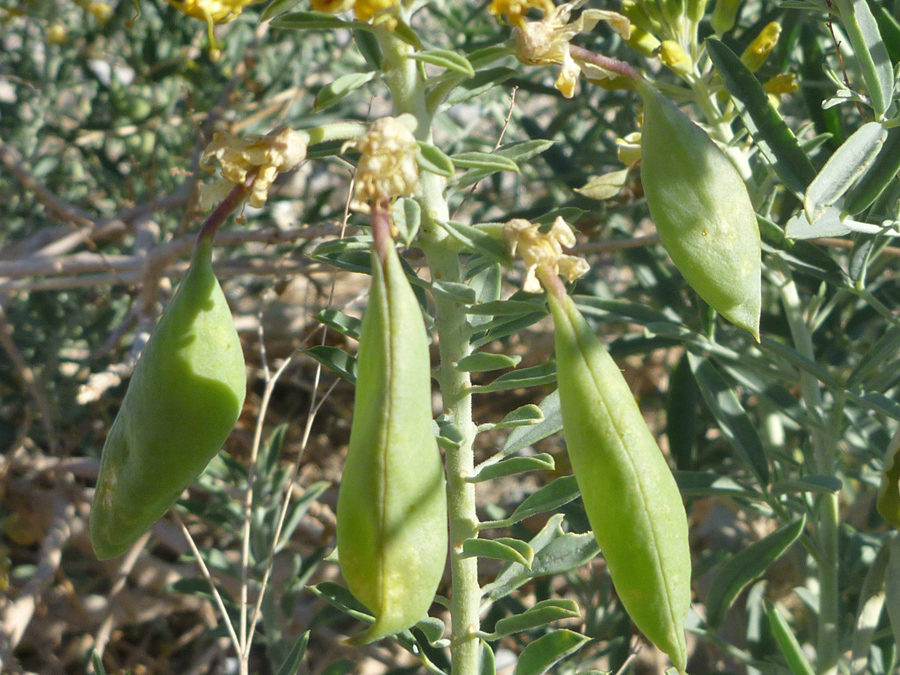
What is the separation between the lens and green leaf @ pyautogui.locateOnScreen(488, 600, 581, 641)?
69cm

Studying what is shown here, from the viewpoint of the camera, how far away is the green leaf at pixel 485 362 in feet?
2.00

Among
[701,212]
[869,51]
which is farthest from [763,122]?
[701,212]

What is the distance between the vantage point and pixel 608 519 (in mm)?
495

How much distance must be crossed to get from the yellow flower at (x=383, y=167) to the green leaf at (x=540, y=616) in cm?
37

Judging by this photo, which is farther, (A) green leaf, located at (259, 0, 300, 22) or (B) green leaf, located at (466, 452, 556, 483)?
(B) green leaf, located at (466, 452, 556, 483)

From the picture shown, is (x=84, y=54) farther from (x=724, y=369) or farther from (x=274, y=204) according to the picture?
(x=724, y=369)

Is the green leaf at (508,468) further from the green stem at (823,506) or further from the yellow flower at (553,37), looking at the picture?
the green stem at (823,506)

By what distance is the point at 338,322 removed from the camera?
69 cm

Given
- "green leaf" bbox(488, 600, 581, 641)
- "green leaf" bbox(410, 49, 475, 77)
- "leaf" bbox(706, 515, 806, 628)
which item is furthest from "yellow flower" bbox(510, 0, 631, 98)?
"leaf" bbox(706, 515, 806, 628)

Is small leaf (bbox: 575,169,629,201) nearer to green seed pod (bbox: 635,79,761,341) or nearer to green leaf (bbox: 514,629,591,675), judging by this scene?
green seed pod (bbox: 635,79,761,341)

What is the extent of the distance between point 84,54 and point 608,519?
5.60ft

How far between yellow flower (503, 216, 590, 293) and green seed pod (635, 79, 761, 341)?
0.21 feet

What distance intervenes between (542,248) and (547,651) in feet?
1.17

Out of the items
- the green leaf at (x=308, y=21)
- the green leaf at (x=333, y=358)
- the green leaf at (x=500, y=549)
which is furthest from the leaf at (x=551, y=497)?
the green leaf at (x=308, y=21)
